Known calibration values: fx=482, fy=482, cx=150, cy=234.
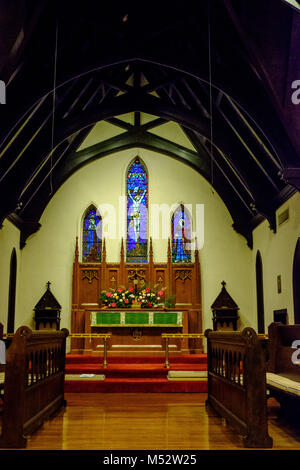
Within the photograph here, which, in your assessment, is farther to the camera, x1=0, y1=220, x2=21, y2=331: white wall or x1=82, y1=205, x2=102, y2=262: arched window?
x1=82, y1=205, x2=102, y2=262: arched window

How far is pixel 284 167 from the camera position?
7.83 m

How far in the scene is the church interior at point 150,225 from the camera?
4.33 m

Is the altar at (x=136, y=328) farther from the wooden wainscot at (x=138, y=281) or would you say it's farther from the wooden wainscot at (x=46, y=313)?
Result: the wooden wainscot at (x=46, y=313)

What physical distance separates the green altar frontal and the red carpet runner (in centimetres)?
87

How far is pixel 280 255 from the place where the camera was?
32.5ft

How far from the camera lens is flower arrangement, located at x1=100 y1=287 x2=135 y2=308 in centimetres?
1089

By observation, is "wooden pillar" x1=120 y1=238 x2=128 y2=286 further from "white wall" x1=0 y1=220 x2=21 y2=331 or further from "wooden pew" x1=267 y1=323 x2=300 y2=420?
"wooden pew" x1=267 y1=323 x2=300 y2=420

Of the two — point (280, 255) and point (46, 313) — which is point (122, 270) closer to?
point (46, 313)

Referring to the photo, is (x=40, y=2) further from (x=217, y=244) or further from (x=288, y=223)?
(x=217, y=244)

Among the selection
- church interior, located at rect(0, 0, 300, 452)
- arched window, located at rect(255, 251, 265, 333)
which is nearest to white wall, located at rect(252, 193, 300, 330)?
church interior, located at rect(0, 0, 300, 452)

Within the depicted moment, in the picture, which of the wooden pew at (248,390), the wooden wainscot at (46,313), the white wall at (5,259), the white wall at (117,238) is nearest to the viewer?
the wooden pew at (248,390)

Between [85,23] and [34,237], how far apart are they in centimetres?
599

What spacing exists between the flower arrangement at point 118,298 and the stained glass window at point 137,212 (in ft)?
5.09

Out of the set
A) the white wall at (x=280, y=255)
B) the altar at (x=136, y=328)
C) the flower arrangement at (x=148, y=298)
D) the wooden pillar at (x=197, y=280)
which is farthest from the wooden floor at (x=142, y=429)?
the wooden pillar at (x=197, y=280)
